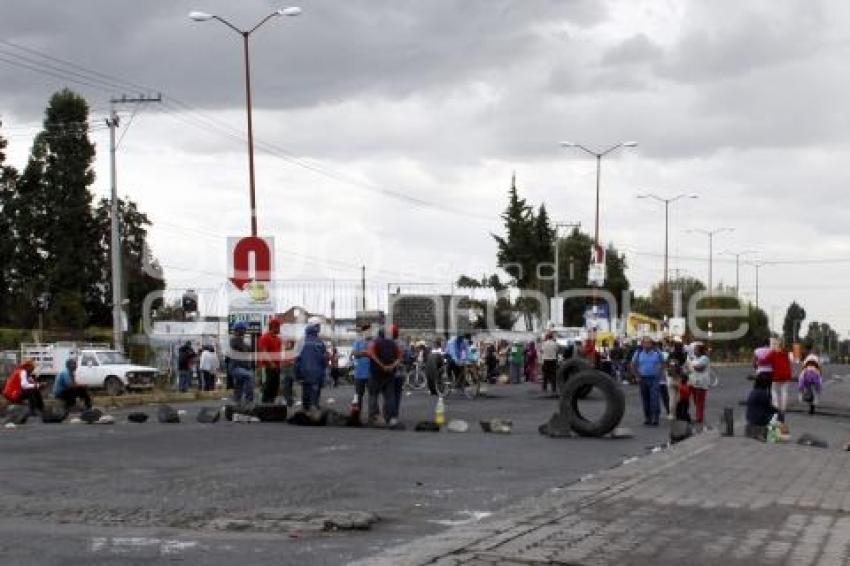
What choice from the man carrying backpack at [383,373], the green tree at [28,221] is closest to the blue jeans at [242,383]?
the man carrying backpack at [383,373]

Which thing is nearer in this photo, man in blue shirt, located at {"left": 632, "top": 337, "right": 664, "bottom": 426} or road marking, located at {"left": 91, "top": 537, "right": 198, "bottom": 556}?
road marking, located at {"left": 91, "top": 537, "right": 198, "bottom": 556}

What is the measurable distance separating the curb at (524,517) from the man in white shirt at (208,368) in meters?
23.5

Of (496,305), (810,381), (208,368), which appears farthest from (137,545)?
(496,305)

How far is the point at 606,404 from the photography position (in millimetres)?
18766

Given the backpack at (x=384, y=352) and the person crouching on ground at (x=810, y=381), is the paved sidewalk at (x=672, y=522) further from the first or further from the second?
the person crouching on ground at (x=810, y=381)

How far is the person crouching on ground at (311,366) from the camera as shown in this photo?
21.3 meters

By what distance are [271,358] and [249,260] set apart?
3.34 meters

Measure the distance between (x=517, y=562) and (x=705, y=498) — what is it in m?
3.75

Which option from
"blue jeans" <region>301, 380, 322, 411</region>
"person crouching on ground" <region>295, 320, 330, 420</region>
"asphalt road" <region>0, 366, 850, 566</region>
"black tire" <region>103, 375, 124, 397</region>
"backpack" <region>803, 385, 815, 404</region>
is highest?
"person crouching on ground" <region>295, 320, 330, 420</region>

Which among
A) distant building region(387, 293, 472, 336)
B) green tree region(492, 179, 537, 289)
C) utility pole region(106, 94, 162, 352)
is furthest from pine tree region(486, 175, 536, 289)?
utility pole region(106, 94, 162, 352)

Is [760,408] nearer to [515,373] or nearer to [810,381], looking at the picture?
[810,381]

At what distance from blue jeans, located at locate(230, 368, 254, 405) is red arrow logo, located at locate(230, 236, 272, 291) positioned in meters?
1.95

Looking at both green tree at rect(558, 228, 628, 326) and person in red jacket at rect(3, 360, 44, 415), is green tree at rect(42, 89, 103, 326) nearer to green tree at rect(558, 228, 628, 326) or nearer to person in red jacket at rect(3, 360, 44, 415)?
green tree at rect(558, 228, 628, 326)

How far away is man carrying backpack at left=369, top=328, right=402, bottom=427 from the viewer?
20.2 m
